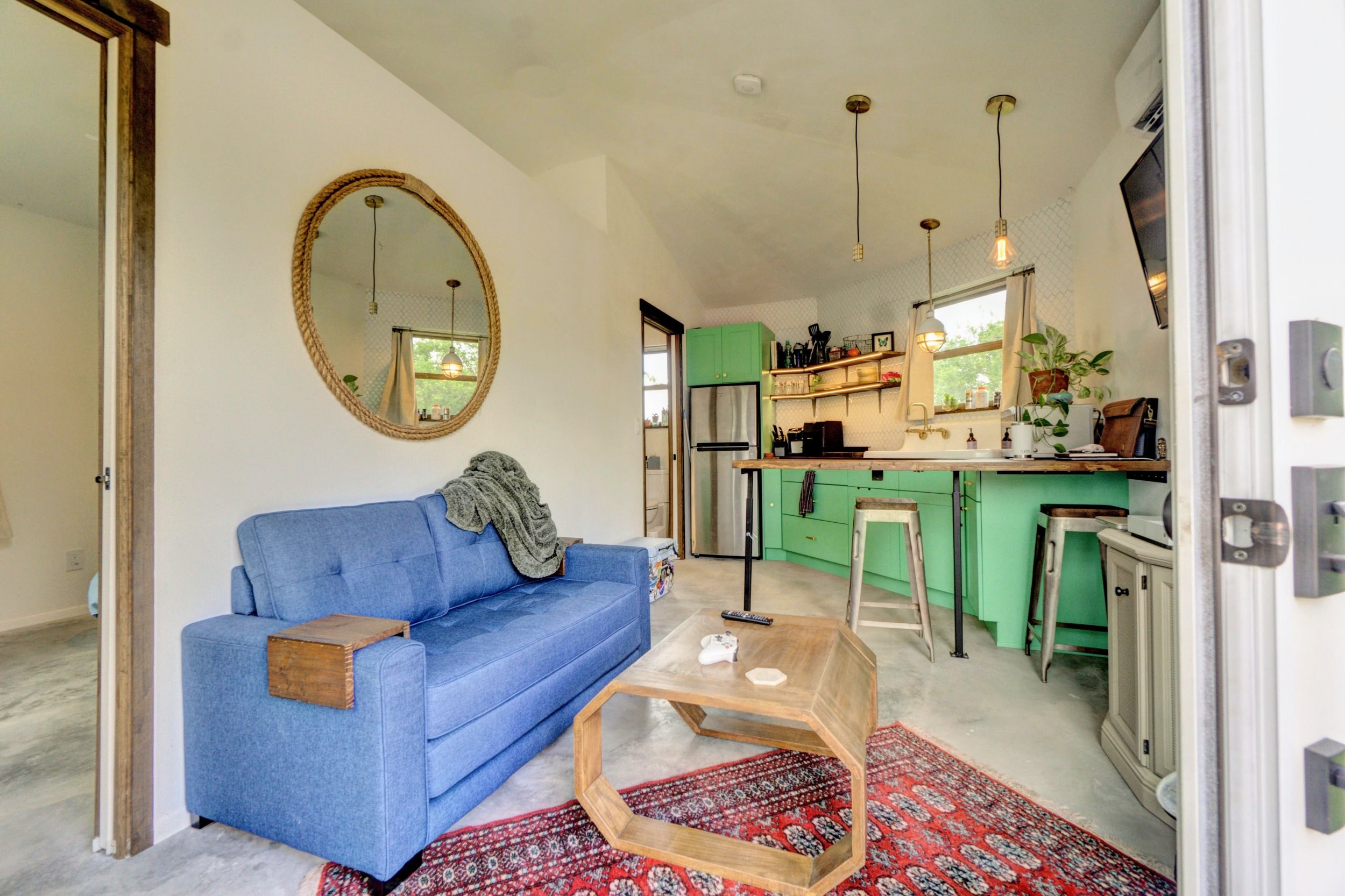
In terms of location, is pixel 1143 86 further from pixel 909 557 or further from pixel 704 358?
pixel 704 358

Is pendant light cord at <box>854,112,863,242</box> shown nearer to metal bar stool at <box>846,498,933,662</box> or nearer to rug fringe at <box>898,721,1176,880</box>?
metal bar stool at <box>846,498,933,662</box>

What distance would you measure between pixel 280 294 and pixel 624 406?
9.02 ft

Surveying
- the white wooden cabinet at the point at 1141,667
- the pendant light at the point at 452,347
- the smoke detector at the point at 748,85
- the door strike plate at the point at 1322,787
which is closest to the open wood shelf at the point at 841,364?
the smoke detector at the point at 748,85

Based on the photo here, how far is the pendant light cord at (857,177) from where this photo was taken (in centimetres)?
335

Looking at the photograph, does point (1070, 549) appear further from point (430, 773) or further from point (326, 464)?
point (326, 464)

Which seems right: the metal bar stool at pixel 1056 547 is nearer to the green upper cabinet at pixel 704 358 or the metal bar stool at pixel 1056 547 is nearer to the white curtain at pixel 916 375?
the white curtain at pixel 916 375

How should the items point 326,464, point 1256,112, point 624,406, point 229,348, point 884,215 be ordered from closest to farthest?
point 1256,112, point 229,348, point 326,464, point 884,215, point 624,406

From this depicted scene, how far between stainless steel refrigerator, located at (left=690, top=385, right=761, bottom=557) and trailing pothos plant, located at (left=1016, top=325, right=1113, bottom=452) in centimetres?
258

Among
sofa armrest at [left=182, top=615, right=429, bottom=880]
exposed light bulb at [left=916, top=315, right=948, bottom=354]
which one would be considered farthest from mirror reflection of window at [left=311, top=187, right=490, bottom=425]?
exposed light bulb at [left=916, top=315, right=948, bottom=354]

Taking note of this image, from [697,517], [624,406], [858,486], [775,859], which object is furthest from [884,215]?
[775,859]

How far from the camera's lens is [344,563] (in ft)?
6.18

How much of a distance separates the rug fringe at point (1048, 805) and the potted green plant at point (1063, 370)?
218 centimetres

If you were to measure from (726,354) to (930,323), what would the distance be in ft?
7.53

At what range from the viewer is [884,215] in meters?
4.26
